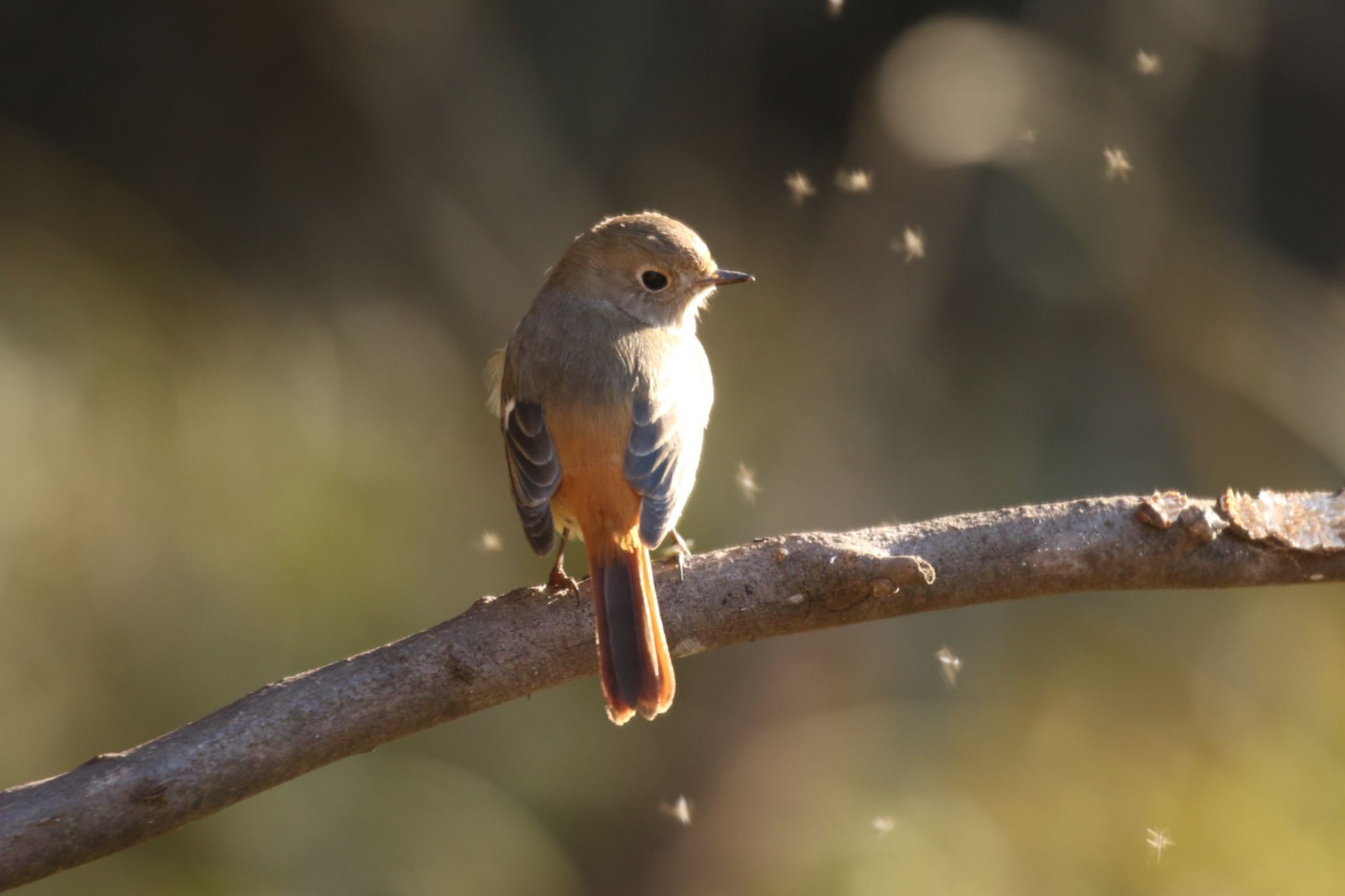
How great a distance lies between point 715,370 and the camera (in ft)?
21.3

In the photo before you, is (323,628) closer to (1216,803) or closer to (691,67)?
(691,67)

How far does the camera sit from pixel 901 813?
18.7 ft

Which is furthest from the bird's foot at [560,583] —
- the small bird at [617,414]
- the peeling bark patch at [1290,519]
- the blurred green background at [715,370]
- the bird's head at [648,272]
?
the blurred green background at [715,370]

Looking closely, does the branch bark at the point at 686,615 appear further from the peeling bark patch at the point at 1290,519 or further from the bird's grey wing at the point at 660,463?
the bird's grey wing at the point at 660,463

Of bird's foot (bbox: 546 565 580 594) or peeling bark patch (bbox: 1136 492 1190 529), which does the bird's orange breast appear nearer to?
bird's foot (bbox: 546 565 580 594)

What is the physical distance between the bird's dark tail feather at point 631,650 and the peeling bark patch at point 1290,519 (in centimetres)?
128

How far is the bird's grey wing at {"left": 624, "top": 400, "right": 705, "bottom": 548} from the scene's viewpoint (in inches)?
120

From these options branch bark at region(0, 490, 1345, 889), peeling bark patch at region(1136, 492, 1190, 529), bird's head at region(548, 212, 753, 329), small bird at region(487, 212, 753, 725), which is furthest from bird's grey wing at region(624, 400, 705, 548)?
peeling bark patch at region(1136, 492, 1190, 529)

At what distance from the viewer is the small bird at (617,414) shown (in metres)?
2.74

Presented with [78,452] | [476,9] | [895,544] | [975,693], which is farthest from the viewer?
[476,9]

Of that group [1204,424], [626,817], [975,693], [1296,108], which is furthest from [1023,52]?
[626,817]

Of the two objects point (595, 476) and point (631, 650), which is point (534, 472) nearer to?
point (595, 476)

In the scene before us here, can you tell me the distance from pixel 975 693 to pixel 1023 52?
3079 millimetres

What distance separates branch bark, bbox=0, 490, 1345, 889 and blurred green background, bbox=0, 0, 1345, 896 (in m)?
2.81
